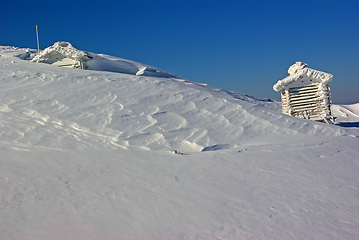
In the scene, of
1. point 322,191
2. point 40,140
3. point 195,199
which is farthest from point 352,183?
point 40,140

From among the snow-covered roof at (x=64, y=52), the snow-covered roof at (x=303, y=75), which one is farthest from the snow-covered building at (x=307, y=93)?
the snow-covered roof at (x=64, y=52)

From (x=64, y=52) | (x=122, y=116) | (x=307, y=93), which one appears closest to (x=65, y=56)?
(x=64, y=52)

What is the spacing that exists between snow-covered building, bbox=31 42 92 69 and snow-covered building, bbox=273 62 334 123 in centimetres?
767

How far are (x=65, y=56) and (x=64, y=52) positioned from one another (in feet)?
0.73

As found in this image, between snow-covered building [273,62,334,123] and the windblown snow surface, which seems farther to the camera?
snow-covered building [273,62,334,123]

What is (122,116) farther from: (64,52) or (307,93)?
(307,93)

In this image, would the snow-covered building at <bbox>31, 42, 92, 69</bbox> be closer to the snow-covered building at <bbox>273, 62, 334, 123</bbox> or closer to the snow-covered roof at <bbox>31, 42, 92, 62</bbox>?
the snow-covered roof at <bbox>31, 42, 92, 62</bbox>

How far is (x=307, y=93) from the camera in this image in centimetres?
952

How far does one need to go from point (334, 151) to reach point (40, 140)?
5.45 m

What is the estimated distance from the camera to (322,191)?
349 cm

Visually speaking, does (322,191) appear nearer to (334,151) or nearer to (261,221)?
(261,221)

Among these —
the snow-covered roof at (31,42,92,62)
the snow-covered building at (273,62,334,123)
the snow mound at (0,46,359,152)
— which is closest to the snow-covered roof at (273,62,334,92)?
the snow-covered building at (273,62,334,123)

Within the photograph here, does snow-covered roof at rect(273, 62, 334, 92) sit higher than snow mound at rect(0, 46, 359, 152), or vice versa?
snow-covered roof at rect(273, 62, 334, 92)

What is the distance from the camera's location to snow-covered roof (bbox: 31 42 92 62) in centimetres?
1088
